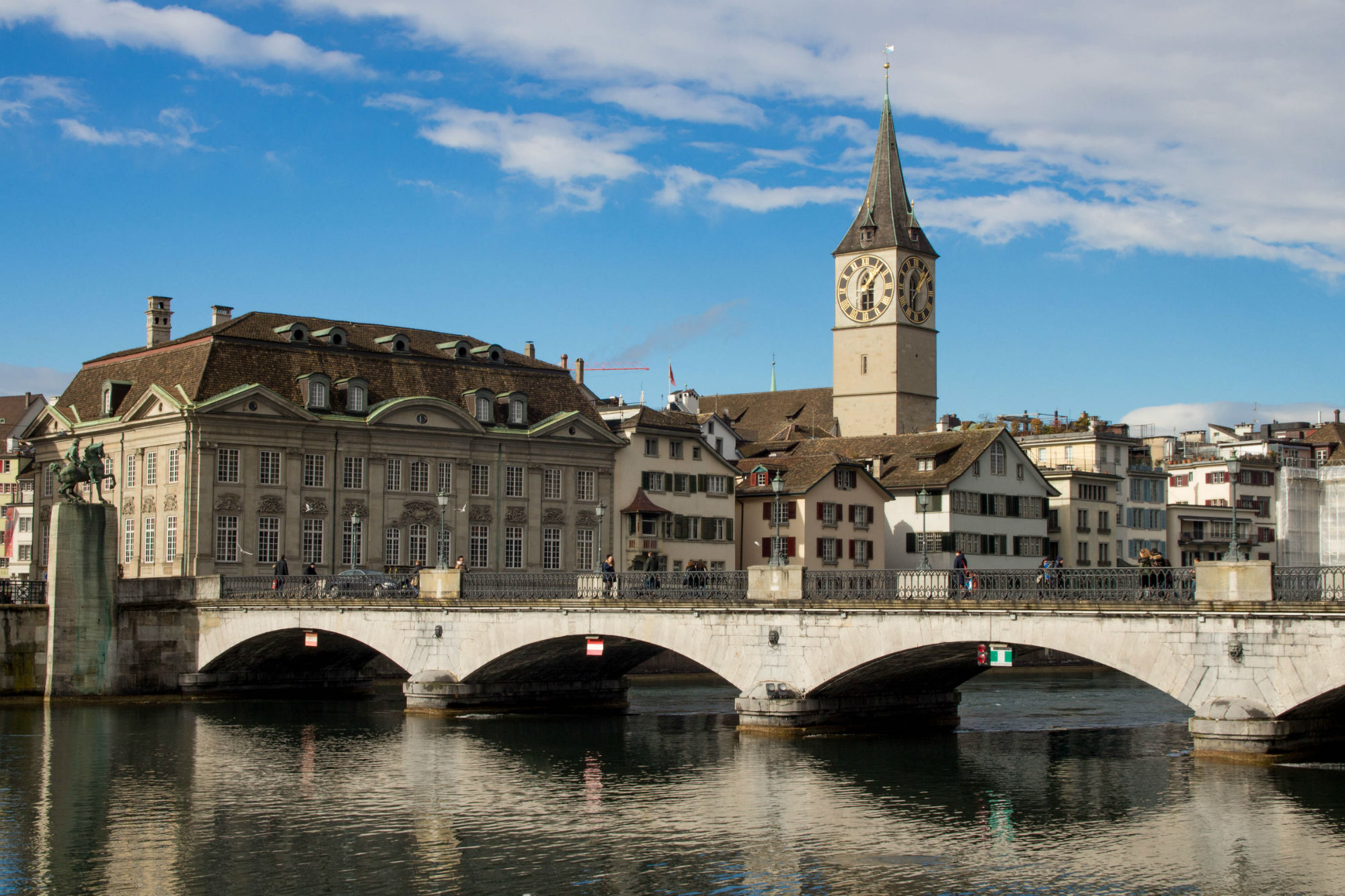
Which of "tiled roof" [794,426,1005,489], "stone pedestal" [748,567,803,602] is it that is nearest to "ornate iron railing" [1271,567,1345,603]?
"stone pedestal" [748,567,803,602]

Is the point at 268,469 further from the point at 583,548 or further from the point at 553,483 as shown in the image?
the point at 583,548

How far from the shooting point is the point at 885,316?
120 meters

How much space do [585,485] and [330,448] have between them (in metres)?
14.6

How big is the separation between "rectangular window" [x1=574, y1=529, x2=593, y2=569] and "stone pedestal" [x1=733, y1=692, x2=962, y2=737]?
39.7 m

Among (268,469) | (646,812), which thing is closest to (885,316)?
(268,469)

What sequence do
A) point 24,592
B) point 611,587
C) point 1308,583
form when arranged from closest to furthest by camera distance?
1. point 1308,583
2. point 611,587
3. point 24,592

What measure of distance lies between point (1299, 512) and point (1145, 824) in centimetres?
7796

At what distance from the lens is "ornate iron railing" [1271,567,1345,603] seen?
114 ft

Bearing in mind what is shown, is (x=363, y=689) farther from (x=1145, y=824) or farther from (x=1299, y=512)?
(x=1299, y=512)

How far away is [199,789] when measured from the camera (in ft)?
122

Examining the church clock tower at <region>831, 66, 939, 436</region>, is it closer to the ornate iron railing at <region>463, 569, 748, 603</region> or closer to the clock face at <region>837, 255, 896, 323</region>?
the clock face at <region>837, 255, 896, 323</region>

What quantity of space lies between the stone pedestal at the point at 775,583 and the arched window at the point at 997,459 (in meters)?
50.6

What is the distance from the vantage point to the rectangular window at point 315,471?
255ft

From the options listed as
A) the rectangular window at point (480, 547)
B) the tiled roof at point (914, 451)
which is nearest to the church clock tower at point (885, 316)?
the tiled roof at point (914, 451)
